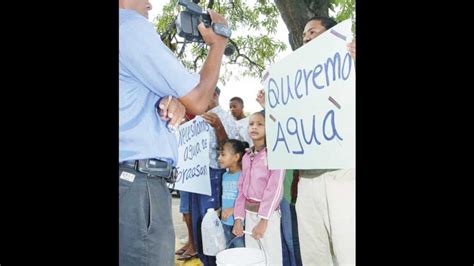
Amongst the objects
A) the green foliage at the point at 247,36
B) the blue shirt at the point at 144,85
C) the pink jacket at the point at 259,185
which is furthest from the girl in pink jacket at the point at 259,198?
the blue shirt at the point at 144,85

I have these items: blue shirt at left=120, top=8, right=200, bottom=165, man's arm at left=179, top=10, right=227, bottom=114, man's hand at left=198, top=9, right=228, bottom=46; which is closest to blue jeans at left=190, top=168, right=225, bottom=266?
blue shirt at left=120, top=8, right=200, bottom=165

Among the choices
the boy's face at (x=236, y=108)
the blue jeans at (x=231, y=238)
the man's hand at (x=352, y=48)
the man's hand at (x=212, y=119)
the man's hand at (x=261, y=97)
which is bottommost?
the blue jeans at (x=231, y=238)

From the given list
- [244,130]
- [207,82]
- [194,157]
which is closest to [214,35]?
[207,82]

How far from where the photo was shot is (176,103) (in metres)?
2.55

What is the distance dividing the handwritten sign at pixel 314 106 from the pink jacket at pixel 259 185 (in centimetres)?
5

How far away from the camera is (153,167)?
244 cm

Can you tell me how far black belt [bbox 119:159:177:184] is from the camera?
2.43 m

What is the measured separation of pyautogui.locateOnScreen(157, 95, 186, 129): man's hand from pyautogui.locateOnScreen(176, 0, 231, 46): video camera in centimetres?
31

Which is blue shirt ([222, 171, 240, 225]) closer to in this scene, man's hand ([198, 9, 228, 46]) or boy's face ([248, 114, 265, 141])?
boy's face ([248, 114, 265, 141])

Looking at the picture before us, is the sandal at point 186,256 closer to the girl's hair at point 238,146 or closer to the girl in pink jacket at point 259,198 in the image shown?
the girl in pink jacket at point 259,198

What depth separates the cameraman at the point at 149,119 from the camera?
8.05 feet
